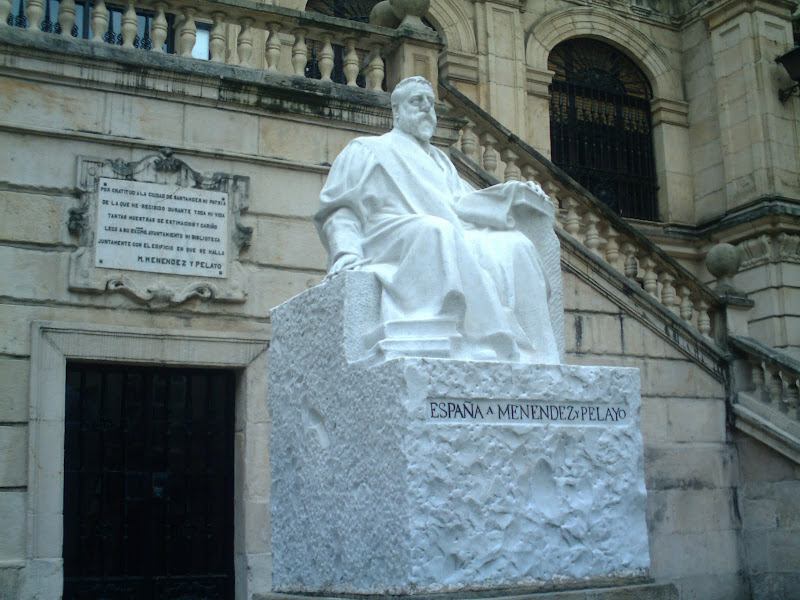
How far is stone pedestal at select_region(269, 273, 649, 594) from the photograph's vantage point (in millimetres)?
5426

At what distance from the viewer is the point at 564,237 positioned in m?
11.1

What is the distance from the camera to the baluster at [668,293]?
471 inches

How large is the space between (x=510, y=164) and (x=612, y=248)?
1469 millimetres

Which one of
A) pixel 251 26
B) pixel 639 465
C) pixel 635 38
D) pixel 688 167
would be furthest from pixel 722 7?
pixel 639 465

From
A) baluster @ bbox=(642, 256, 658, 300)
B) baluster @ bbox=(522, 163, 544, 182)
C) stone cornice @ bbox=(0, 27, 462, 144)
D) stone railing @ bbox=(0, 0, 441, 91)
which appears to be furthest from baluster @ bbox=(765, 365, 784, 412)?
stone railing @ bbox=(0, 0, 441, 91)

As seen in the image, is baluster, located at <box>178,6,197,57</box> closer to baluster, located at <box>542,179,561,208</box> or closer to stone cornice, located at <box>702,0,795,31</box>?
baluster, located at <box>542,179,561,208</box>

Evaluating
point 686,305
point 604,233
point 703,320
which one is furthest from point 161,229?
point 703,320

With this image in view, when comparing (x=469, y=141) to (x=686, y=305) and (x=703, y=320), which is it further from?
(x=703, y=320)

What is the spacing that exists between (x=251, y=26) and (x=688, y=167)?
875 cm

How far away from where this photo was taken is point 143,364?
9.14m

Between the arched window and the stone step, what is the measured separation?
34.7 ft

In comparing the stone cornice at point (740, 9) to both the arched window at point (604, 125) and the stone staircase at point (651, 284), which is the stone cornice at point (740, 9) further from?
the stone staircase at point (651, 284)

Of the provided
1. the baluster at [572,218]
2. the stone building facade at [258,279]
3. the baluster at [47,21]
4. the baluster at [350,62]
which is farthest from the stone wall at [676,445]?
the baluster at [47,21]

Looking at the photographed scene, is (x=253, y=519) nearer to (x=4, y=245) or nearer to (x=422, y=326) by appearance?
(x=4, y=245)
